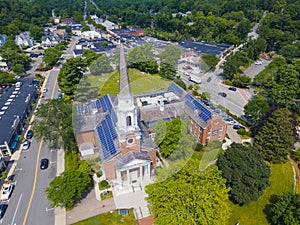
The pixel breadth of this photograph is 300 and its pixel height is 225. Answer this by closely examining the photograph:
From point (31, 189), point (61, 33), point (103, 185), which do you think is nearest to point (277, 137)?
point (103, 185)

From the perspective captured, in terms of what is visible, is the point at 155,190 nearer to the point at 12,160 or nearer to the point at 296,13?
the point at 12,160

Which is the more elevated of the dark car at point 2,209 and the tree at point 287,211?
the tree at point 287,211

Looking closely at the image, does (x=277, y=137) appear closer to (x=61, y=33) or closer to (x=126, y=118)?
(x=126, y=118)

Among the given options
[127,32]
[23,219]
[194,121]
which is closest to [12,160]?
[23,219]

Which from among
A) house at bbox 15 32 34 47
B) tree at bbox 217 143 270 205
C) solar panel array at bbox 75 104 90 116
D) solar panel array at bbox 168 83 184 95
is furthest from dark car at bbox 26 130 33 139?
house at bbox 15 32 34 47

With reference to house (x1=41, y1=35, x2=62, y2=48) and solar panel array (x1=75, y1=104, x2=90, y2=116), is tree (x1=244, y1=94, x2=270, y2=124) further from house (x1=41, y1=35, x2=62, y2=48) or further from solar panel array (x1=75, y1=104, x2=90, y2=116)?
house (x1=41, y1=35, x2=62, y2=48)

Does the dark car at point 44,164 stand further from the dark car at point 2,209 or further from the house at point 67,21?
the house at point 67,21

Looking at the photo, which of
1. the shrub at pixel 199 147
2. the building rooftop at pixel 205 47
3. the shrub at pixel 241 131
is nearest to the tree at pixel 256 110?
the shrub at pixel 241 131
